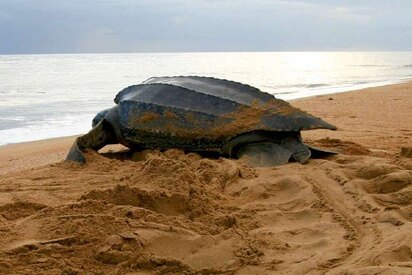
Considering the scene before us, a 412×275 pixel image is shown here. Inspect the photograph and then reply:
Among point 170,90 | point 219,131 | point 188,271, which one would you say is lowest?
point 188,271

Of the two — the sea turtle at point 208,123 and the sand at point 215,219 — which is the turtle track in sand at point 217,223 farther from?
the sea turtle at point 208,123

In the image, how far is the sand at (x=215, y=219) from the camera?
1.99 metres

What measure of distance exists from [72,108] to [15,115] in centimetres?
169

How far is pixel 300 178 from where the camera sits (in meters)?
3.11

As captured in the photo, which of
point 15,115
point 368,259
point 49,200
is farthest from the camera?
point 15,115

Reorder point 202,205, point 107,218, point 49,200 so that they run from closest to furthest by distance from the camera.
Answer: point 107,218 < point 202,205 < point 49,200

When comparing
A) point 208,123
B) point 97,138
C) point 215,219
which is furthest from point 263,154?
point 97,138

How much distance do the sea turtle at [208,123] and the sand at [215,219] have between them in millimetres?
398

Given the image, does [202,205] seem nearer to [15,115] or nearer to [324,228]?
[324,228]

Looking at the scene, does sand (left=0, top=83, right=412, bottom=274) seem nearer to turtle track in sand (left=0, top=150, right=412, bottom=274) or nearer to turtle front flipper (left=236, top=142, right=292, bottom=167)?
turtle track in sand (left=0, top=150, right=412, bottom=274)

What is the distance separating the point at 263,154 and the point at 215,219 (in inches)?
61.8

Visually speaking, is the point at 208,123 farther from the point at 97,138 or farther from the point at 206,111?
the point at 97,138

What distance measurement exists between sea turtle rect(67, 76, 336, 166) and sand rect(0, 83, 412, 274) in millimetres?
398

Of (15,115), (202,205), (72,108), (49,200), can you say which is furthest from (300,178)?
(72,108)
